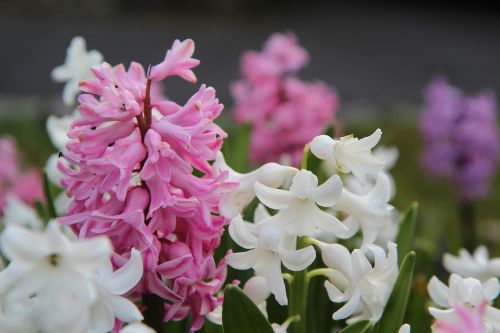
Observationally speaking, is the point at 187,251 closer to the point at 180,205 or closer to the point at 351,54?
the point at 180,205

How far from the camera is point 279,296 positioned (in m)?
1.09

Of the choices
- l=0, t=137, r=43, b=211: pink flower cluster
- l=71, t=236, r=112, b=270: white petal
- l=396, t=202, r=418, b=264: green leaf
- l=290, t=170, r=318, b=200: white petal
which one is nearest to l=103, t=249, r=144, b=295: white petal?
l=71, t=236, r=112, b=270: white petal

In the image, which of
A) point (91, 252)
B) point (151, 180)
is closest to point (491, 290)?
point (151, 180)

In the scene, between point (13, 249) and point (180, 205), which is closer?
point (13, 249)

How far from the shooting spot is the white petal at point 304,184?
105cm

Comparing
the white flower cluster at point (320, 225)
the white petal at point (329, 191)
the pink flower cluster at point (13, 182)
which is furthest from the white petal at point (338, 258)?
the pink flower cluster at point (13, 182)

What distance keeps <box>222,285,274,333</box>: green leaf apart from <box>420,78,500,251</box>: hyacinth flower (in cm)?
183

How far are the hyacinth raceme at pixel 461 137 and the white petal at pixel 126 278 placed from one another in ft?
6.83

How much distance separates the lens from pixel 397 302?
129cm

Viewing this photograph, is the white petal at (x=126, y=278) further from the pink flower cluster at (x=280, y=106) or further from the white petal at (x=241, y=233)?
the pink flower cluster at (x=280, y=106)

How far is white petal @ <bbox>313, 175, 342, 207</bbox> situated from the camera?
1051mm

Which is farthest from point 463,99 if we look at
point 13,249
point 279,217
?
point 13,249

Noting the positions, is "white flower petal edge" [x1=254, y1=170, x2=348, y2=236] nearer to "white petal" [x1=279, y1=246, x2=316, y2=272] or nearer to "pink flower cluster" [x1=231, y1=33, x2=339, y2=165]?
"white petal" [x1=279, y1=246, x2=316, y2=272]

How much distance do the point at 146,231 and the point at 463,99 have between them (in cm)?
206
